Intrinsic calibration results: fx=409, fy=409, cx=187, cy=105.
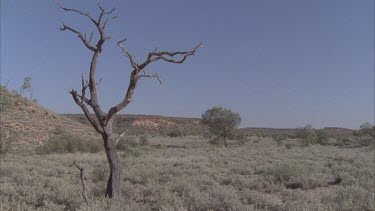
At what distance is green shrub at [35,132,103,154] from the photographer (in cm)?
2553

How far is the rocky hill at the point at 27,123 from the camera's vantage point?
92.2ft

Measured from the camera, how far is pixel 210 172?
14.8m

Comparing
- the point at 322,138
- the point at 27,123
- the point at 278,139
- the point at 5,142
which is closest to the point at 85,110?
the point at 5,142

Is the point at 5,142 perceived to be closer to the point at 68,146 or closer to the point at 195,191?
the point at 68,146

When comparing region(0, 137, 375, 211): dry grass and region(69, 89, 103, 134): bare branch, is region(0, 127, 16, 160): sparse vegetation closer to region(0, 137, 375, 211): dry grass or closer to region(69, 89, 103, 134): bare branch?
region(0, 137, 375, 211): dry grass

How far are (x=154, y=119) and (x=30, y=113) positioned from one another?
7385 cm

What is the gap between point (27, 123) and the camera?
31094 mm

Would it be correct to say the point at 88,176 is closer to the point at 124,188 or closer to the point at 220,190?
the point at 124,188

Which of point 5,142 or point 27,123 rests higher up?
point 27,123

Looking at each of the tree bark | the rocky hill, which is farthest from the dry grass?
the rocky hill

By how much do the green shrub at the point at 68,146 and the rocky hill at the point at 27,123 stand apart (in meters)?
1.69

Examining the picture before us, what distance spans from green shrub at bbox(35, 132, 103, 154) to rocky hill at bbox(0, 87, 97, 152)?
169 centimetres

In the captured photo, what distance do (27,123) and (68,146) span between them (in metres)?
5.59

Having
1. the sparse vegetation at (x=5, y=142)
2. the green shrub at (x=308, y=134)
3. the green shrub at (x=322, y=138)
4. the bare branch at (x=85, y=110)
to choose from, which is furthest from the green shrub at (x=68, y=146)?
the green shrub at (x=322, y=138)
